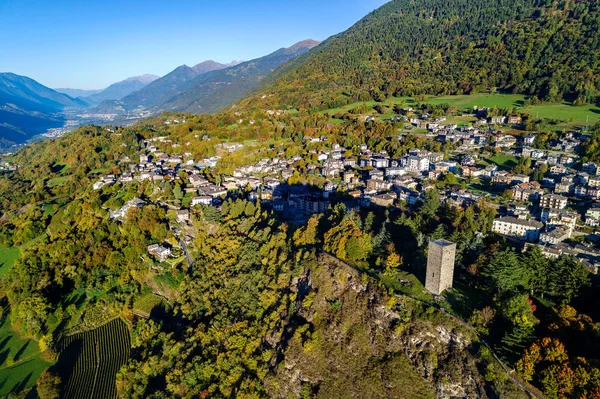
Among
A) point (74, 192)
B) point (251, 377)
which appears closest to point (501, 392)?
point (251, 377)

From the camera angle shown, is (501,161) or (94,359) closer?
(94,359)

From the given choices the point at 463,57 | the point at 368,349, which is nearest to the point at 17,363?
the point at 368,349

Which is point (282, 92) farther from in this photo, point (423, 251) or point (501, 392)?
point (501, 392)

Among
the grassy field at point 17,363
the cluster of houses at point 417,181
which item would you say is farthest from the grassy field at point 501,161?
the grassy field at point 17,363

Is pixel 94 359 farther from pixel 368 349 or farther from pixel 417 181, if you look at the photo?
pixel 417 181

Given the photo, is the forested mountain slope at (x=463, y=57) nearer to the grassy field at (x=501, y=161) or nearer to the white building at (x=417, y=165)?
the grassy field at (x=501, y=161)

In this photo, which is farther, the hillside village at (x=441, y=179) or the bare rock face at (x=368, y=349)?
the hillside village at (x=441, y=179)
